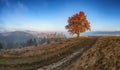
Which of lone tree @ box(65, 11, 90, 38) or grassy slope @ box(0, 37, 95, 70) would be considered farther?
lone tree @ box(65, 11, 90, 38)

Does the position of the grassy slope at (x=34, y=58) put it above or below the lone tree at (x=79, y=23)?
below

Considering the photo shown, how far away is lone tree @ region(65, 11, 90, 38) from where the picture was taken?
63.8m

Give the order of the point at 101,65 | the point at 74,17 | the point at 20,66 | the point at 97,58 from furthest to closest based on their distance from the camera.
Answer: the point at 74,17 → the point at 20,66 → the point at 97,58 → the point at 101,65

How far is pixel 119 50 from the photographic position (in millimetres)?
21344

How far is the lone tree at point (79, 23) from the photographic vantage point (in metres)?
63.8

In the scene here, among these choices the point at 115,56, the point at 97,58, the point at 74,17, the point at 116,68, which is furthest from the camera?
the point at 74,17

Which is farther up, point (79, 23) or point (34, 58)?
point (79, 23)

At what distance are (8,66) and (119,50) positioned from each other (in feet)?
66.6

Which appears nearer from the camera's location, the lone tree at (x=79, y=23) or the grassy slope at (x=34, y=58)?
the grassy slope at (x=34, y=58)

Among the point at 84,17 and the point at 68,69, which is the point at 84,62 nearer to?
the point at 68,69

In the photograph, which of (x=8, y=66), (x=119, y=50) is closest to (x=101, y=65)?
(x=119, y=50)

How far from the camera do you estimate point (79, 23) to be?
6397 cm

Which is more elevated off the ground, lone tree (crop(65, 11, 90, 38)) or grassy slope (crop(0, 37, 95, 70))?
lone tree (crop(65, 11, 90, 38))

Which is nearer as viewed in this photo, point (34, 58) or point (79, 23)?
point (34, 58)
